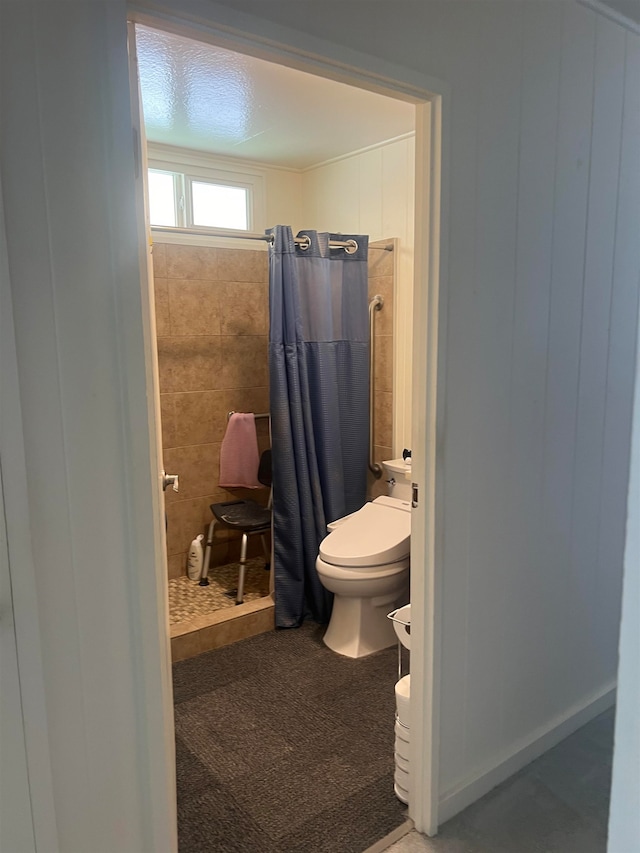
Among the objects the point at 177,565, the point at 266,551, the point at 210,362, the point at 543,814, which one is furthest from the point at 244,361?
the point at 543,814

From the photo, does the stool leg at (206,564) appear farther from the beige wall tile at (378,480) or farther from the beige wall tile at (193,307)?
the beige wall tile at (193,307)

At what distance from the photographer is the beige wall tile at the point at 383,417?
11.0 feet

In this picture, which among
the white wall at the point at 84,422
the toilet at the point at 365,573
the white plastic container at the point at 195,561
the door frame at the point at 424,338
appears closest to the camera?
the white wall at the point at 84,422

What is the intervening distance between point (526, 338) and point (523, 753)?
4.44 ft

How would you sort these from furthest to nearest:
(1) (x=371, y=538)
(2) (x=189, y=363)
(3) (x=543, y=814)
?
1. (2) (x=189, y=363)
2. (1) (x=371, y=538)
3. (3) (x=543, y=814)

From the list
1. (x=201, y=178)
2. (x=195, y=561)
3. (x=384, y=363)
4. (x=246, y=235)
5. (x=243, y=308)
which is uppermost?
(x=201, y=178)

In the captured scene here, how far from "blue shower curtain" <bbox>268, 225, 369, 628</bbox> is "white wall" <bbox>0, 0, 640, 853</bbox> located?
3.99 feet

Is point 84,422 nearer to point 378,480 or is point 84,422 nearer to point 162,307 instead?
point 162,307

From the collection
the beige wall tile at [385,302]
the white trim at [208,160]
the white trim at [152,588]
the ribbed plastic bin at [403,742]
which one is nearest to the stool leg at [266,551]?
the beige wall tile at [385,302]

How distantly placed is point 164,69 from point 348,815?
2492 mm

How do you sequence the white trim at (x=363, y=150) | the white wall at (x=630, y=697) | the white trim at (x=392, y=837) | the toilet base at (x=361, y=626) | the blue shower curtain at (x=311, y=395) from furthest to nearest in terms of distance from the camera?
the white trim at (x=363, y=150) → the blue shower curtain at (x=311, y=395) → the toilet base at (x=361, y=626) → the white trim at (x=392, y=837) → the white wall at (x=630, y=697)

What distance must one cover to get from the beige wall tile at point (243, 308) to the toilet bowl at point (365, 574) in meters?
1.24

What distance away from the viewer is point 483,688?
2.01 m

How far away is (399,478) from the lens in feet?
10.4
